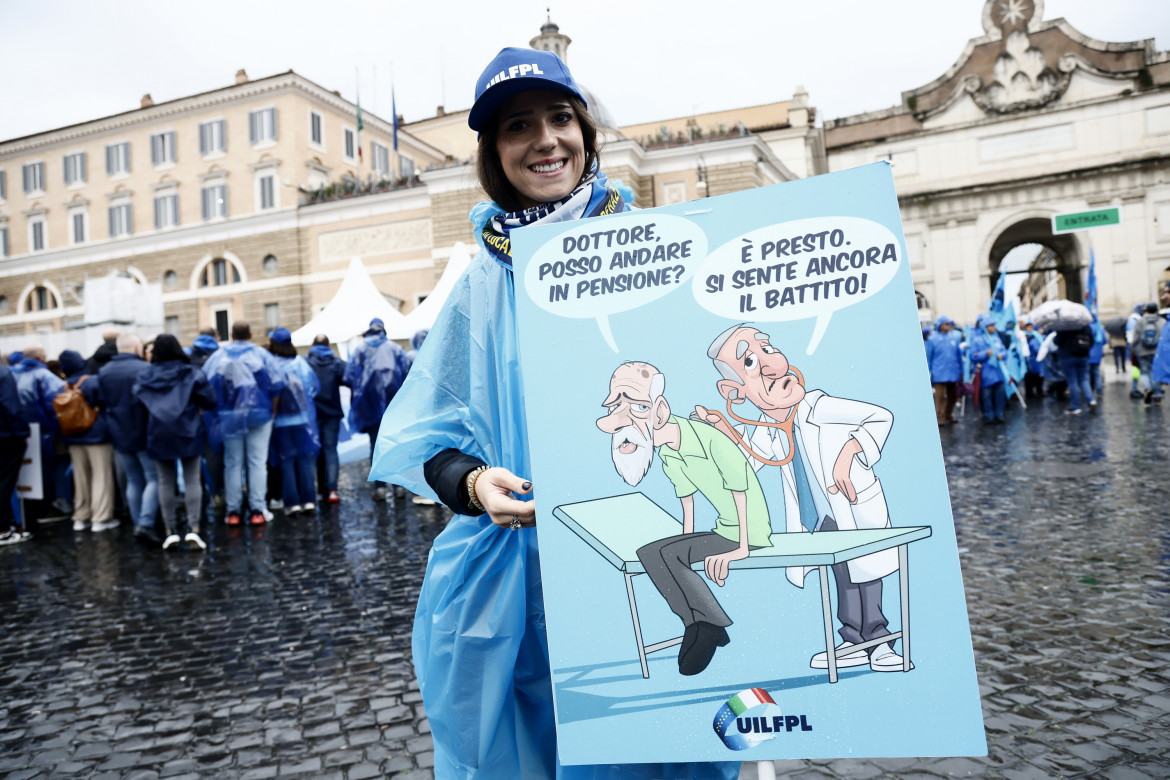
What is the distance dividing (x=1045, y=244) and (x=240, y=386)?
39.7 m

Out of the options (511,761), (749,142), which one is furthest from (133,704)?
(749,142)

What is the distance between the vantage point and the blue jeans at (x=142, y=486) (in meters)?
7.28

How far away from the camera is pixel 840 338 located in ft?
3.62

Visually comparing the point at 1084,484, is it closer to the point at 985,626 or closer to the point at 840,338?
the point at 985,626

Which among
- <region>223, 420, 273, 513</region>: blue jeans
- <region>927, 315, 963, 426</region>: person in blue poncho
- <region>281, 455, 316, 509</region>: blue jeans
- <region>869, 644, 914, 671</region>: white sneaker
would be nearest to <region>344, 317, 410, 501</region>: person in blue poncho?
<region>281, 455, 316, 509</region>: blue jeans

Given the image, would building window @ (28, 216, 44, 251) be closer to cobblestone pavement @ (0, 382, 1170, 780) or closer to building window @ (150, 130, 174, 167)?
building window @ (150, 130, 174, 167)

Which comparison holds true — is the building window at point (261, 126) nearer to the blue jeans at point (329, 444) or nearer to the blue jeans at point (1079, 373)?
the blue jeans at point (329, 444)

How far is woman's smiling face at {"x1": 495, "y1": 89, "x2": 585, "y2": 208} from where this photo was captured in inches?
63.7

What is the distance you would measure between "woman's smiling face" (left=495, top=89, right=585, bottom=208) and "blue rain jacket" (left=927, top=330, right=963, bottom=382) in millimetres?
12213

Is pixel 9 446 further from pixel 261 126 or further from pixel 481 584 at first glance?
pixel 261 126

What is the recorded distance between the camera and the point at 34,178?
4038 cm

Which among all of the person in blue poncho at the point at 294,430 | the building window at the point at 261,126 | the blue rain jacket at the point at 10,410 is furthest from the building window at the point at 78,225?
the person in blue poncho at the point at 294,430

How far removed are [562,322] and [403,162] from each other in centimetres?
4333

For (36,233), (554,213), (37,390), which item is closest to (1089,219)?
(37,390)
